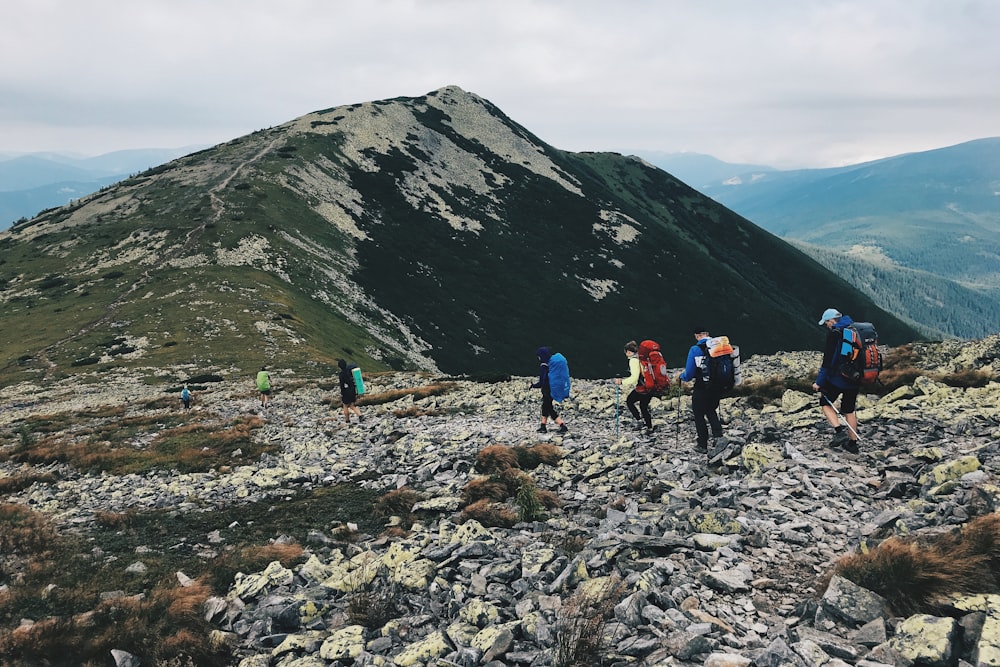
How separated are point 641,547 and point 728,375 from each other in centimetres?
754

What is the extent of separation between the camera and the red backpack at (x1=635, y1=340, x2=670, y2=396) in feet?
54.5

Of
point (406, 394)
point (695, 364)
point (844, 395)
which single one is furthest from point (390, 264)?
point (844, 395)

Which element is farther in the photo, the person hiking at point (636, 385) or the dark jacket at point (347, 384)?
the dark jacket at point (347, 384)

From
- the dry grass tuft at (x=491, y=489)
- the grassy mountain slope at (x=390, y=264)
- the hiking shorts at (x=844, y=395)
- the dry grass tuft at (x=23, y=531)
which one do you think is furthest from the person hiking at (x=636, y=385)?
the grassy mountain slope at (x=390, y=264)

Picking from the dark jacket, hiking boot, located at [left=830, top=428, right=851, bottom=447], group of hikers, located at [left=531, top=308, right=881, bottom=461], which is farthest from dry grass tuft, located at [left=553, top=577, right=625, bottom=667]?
the dark jacket

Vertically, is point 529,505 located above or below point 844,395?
below

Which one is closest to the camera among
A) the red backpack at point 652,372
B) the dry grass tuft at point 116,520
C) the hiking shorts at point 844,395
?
the hiking shorts at point 844,395

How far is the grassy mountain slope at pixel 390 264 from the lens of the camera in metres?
61.6

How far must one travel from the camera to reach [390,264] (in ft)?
328

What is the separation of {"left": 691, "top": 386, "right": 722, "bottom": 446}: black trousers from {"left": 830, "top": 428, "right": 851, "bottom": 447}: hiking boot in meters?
2.75

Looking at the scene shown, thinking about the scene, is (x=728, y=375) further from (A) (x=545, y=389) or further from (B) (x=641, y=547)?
(B) (x=641, y=547)

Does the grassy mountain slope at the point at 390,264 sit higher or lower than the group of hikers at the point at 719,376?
higher

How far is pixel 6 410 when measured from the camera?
4184 centimetres

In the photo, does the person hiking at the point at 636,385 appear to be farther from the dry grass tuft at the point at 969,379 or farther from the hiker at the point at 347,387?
the hiker at the point at 347,387
